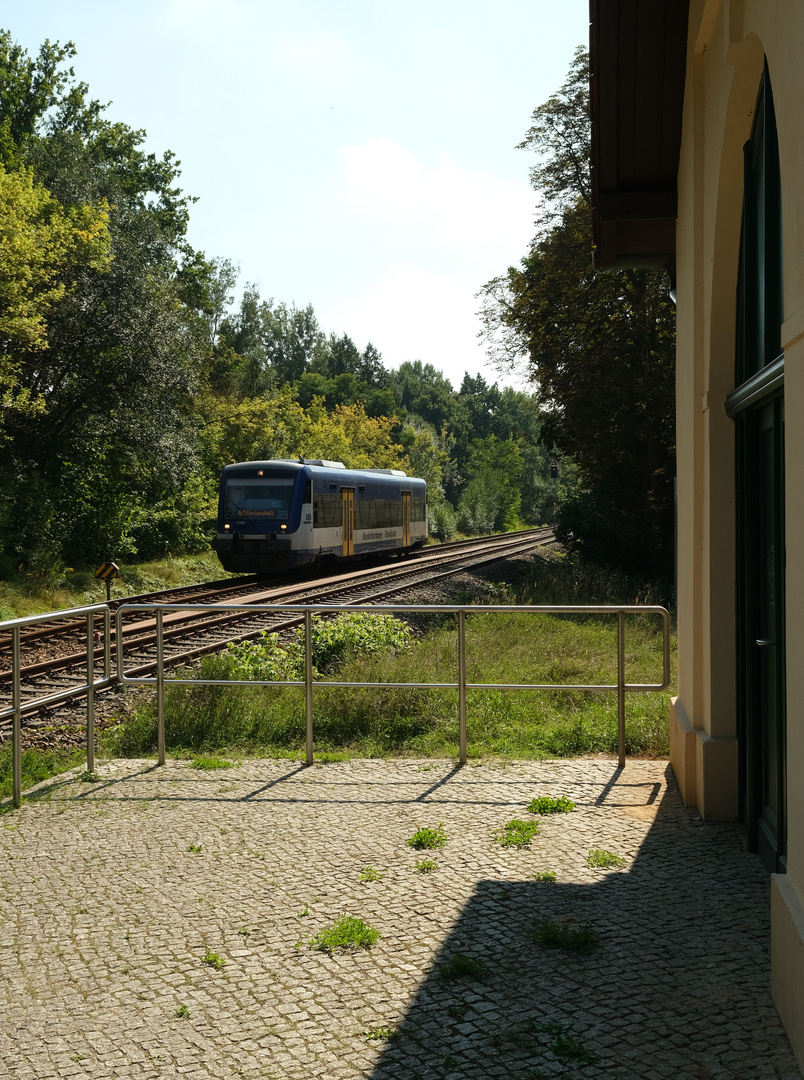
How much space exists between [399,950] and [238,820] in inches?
81.6

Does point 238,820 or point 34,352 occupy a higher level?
point 34,352

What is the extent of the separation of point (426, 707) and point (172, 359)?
842 inches

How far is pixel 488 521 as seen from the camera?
2621 inches

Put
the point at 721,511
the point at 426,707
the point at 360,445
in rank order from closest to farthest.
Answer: the point at 721,511
the point at 426,707
the point at 360,445

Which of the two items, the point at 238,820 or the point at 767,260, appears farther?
the point at 238,820

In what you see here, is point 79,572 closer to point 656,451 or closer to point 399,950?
point 656,451

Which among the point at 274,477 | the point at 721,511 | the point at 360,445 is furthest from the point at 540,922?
the point at 360,445

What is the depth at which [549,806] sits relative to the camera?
6.08 meters

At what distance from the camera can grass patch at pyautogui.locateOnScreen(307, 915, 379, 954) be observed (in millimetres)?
4125

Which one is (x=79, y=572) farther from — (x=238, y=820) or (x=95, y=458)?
(x=238, y=820)

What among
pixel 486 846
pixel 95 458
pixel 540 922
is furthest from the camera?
pixel 95 458

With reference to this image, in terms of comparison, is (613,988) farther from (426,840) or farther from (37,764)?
(37,764)

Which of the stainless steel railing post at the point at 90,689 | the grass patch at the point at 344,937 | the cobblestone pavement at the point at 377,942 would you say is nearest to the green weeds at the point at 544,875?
the cobblestone pavement at the point at 377,942

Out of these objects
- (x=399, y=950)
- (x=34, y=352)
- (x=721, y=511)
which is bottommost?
(x=399, y=950)
